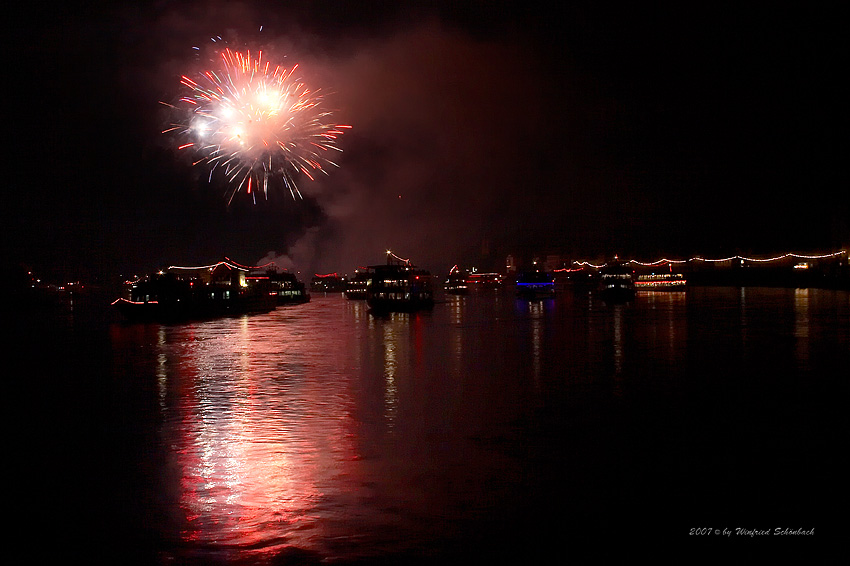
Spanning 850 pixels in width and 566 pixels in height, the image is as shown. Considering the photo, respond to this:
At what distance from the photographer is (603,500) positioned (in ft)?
22.9

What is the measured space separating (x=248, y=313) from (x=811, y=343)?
138 feet

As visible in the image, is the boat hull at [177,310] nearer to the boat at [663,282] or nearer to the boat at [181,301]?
the boat at [181,301]

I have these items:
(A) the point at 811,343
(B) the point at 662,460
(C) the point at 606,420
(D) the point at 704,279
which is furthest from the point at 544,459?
(D) the point at 704,279

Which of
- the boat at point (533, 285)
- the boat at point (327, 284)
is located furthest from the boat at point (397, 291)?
the boat at point (327, 284)

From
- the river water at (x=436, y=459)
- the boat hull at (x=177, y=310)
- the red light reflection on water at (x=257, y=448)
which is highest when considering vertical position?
the boat hull at (x=177, y=310)

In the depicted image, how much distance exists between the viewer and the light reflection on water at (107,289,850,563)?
641 cm

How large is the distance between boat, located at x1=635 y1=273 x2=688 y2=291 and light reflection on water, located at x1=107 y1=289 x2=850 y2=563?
4947 centimetres

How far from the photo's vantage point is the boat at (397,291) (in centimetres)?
5225

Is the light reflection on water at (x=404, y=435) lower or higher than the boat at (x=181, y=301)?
lower

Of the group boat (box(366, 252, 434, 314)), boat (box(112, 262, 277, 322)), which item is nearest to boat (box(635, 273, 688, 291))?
boat (box(366, 252, 434, 314))

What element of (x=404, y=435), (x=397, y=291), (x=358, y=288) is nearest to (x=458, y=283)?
(x=358, y=288)

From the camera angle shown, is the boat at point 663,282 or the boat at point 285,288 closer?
the boat at point 663,282

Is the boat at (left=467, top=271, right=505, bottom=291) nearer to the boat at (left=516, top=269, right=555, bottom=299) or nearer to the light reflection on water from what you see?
the boat at (left=516, top=269, right=555, bottom=299)

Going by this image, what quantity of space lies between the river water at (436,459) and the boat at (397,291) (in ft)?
108
